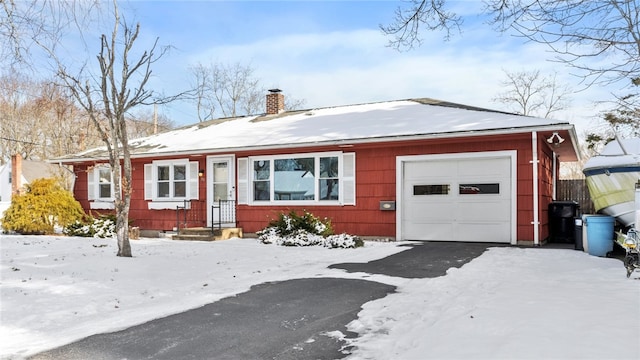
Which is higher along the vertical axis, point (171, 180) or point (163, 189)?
point (171, 180)

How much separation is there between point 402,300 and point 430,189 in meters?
6.53

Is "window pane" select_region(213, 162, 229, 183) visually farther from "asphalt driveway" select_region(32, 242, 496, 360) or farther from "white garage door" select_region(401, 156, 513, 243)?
"asphalt driveway" select_region(32, 242, 496, 360)

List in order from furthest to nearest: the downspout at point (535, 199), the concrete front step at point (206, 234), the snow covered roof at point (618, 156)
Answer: the concrete front step at point (206, 234) → the downspout at point (535, 199) → the snow covered roof at point (618, 156)

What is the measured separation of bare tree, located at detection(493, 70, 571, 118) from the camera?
31.4m

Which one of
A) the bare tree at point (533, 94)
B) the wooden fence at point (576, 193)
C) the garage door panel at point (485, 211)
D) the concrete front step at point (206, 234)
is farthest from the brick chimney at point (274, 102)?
the bare tree at point (533, 94)

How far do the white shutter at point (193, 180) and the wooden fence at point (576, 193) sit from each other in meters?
11.9

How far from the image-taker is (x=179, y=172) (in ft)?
48.1

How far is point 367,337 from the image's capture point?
389 centimetres

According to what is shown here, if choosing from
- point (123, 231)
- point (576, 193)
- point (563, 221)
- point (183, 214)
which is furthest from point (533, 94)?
point (123, 231)

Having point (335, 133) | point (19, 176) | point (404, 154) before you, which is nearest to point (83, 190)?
point (335, 133)

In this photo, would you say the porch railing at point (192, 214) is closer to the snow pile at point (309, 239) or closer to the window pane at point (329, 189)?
the snow pile at point (309, 239)

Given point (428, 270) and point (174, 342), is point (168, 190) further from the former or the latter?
point (174, 342)

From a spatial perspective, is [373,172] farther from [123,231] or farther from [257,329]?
[257,329]

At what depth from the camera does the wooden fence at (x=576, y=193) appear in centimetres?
Answer: 1497
